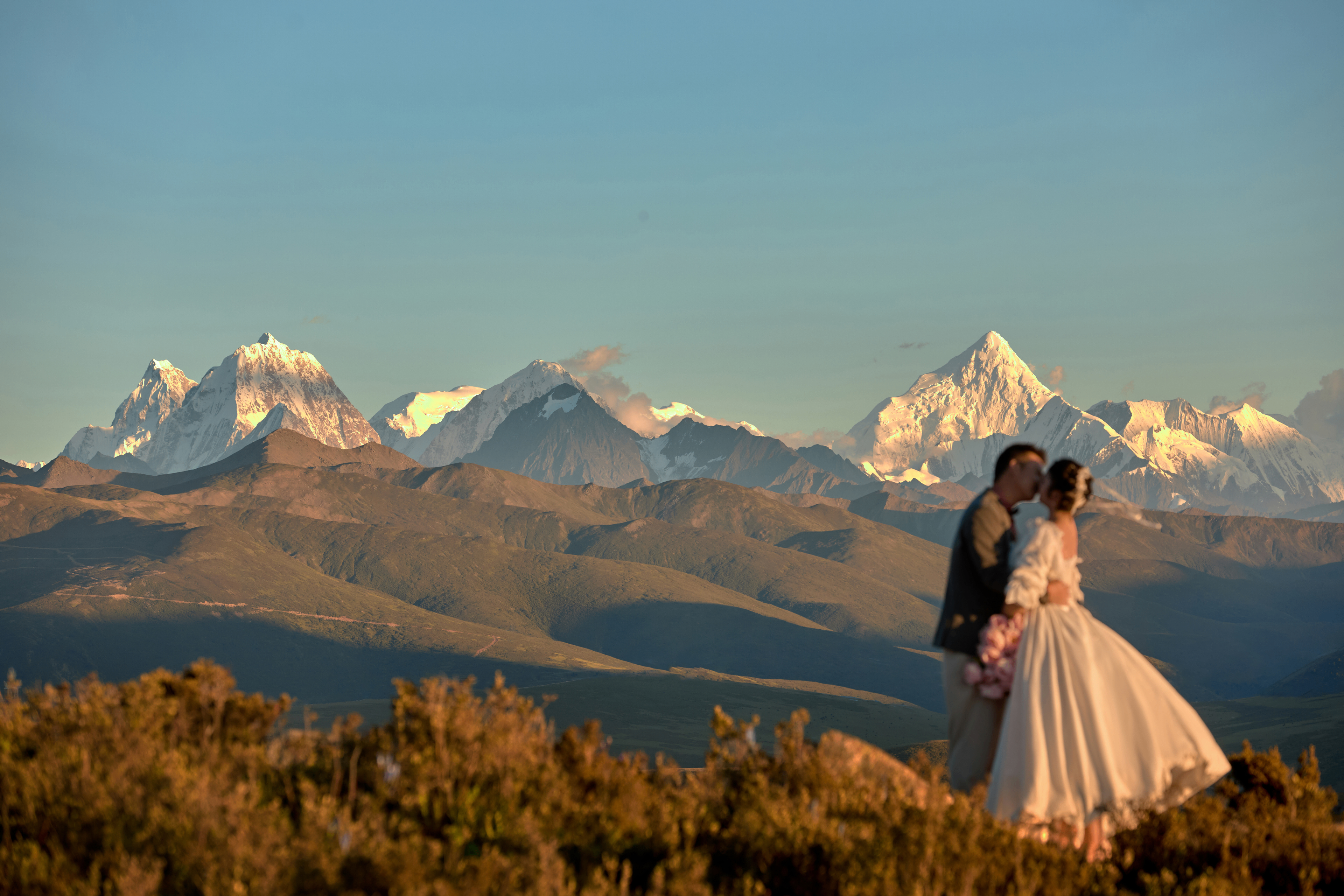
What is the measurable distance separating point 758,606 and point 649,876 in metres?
170

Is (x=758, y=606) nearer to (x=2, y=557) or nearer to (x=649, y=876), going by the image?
(x=2, y=557)

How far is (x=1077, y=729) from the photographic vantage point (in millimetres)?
8336

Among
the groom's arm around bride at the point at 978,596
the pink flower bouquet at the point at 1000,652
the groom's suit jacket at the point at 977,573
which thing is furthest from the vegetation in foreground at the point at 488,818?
the groom's suit jacket at the point at 977,573

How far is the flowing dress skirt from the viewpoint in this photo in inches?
328

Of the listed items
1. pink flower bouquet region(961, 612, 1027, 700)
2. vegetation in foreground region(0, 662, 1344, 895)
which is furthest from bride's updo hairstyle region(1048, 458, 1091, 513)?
vegetation in foreground region(0, 662, 1344, 895)

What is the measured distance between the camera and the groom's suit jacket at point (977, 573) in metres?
8.65

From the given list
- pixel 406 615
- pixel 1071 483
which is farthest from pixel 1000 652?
pixel 406 615

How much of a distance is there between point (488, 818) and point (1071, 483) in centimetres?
468

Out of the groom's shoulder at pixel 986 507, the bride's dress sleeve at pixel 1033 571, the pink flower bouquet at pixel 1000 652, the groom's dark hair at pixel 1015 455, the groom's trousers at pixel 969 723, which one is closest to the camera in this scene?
the bride's dress sleeve at pixel 1033 571

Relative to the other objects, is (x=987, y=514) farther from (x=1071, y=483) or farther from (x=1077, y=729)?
(x=1077, y=729)

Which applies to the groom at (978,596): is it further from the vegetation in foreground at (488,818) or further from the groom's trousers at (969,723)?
the vegetation in foreground at (488,818)

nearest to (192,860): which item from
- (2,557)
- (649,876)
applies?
(649,876)

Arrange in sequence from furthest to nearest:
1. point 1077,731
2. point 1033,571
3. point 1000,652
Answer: point 1000,652 < point 1033,571 < point 1077,731

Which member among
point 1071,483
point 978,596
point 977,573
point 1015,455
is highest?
point 1015,455
